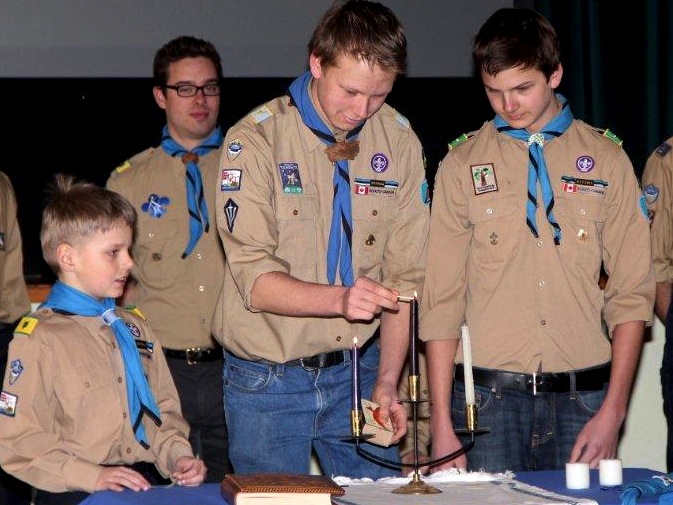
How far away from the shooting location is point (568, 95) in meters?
5.30

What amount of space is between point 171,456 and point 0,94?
2.77m

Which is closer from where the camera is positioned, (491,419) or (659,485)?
(659,485)

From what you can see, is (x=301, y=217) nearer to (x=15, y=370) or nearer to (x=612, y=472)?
(x=15, y=370)

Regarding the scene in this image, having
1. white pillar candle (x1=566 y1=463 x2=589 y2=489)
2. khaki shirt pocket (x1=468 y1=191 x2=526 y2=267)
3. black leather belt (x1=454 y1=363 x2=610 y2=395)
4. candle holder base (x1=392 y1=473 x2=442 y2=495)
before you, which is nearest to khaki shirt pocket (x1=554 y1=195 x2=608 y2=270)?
khaki shirt pocket (x1=468 y1=191 x2=526 y2=267)

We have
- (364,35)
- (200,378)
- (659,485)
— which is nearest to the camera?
(659,485)

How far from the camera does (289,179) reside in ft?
9.86

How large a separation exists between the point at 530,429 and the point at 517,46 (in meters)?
1.08

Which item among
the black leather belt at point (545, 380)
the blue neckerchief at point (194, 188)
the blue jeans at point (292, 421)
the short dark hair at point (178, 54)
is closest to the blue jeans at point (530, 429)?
the black leather belt at point (545, 380)

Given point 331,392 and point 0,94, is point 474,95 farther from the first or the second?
point 331,392

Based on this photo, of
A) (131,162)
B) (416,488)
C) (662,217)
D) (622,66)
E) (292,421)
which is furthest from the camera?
(622,66)

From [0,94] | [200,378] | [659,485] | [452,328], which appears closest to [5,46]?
[0,94]

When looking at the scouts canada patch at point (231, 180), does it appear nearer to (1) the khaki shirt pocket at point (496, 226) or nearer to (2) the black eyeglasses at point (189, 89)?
(1) the khaki shirt pocket at point (496, 226)

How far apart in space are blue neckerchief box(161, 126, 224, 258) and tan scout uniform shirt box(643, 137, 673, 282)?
5.65 feet

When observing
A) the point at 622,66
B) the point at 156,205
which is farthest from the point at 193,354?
the point at 622,66
